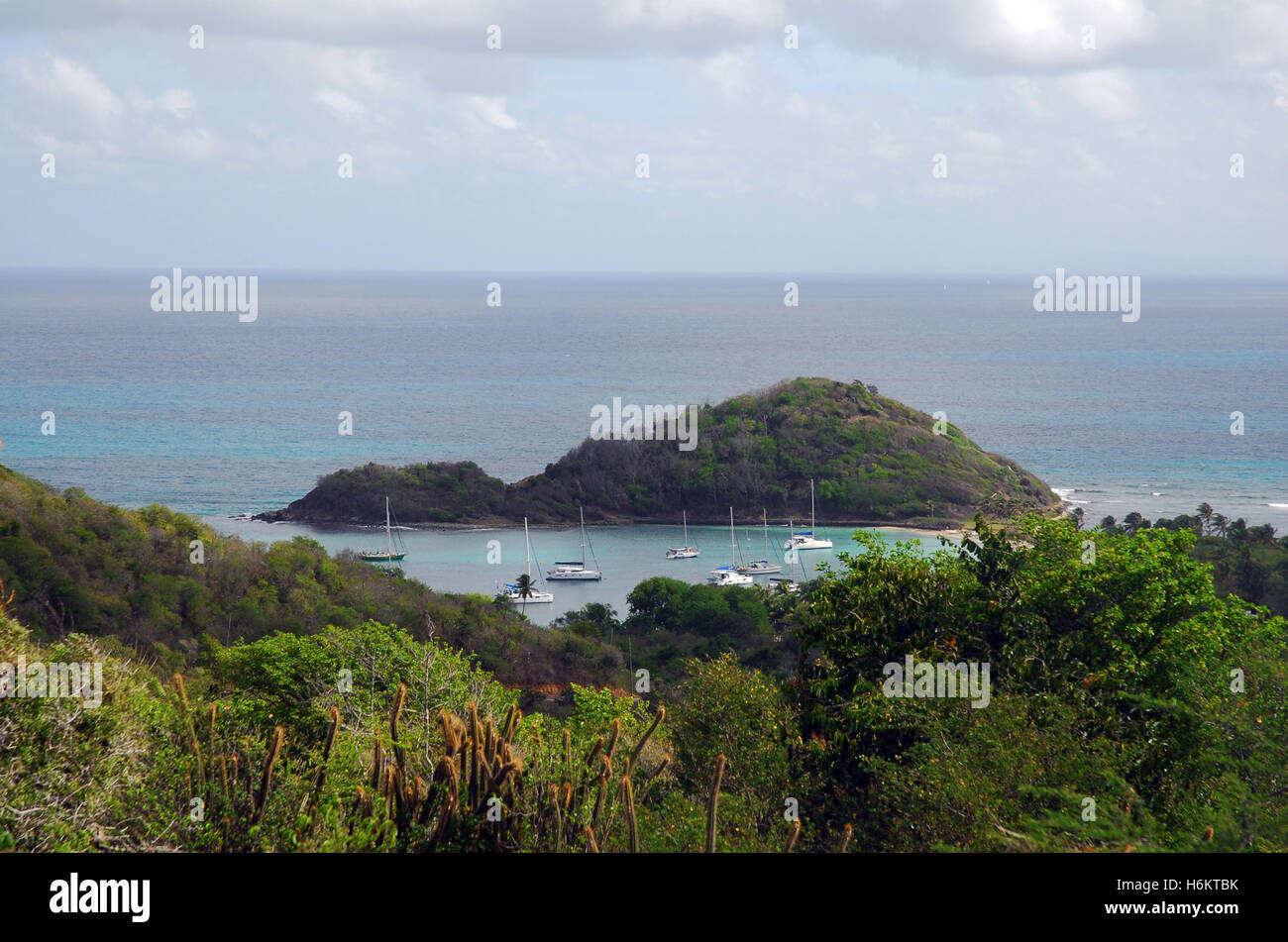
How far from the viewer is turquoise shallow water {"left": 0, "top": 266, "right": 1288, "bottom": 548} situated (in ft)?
249

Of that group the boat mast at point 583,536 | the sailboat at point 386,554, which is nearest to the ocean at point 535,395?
the boat mast at point 583,536

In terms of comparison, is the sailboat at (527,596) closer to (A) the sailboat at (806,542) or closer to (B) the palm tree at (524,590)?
(B) the palm tree at (524,590)

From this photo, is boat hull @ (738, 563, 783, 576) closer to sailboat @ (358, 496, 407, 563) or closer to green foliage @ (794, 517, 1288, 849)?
sailboat @ (358, 496, 407, 563)

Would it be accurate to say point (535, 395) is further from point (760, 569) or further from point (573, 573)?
point (760, 569)

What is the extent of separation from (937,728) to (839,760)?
1891 millimetres

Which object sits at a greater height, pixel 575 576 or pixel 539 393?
pixel 539 393

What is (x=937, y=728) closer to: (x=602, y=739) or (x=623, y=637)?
(x=602, y=739)

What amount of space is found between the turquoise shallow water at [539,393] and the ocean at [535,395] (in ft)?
1.16

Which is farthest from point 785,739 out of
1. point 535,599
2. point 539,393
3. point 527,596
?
point 539,393

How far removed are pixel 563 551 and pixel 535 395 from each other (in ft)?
183

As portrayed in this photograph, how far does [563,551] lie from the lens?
55875 mm

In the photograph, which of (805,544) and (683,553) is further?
(805,544)

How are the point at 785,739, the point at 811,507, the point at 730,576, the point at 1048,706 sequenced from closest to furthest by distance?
the point at 1048,706 < the point at 785,739 < the point at 730,576 < the point at 811,507

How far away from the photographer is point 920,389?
11400 cm
